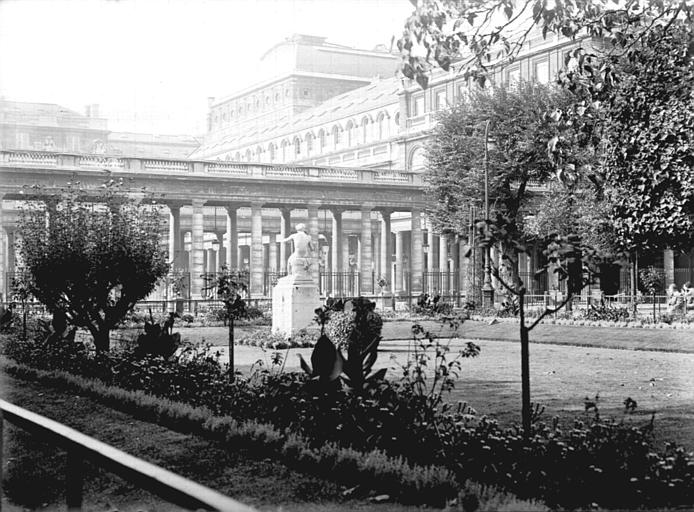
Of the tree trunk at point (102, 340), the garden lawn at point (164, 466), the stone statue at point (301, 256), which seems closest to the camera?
the garden lawn at point (164, 466)

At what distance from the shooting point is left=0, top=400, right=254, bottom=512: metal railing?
9.57 feet

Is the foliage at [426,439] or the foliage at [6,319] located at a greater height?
the foliage at [6,319]

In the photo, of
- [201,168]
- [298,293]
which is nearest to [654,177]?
[298,293]

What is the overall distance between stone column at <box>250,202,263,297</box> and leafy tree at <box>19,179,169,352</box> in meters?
34.2

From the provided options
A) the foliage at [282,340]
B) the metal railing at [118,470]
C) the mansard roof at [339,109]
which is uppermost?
the mansard roof at [339,109]

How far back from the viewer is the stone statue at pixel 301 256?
74.5 ft

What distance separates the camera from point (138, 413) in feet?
32.4

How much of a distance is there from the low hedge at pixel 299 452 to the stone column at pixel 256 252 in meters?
39.8

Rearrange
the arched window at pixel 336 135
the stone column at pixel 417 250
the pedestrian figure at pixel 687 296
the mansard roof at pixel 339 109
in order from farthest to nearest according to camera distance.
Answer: the arched window at pixel 336 135
the mansard roof at pixel 339 109
the stone column at pixel 417 250
the pedestrian figure at pixel 687 296

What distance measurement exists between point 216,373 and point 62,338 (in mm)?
6001

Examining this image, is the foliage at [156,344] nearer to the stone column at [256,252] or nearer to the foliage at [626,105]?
the foliage at [626,105]

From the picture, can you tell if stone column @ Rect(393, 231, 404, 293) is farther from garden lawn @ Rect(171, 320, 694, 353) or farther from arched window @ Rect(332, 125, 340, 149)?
garden lawn @ Rect(171, 320, 694, 353)

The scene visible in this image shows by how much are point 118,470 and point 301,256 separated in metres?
19.5

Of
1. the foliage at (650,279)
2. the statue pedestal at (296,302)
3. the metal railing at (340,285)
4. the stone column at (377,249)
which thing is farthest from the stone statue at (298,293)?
the stone column at (377,249)
